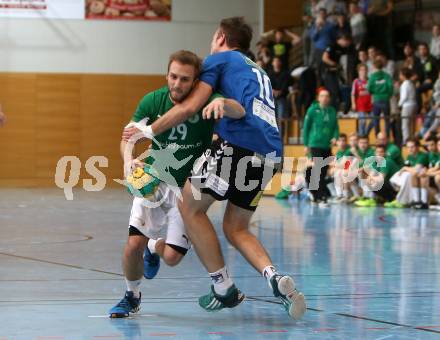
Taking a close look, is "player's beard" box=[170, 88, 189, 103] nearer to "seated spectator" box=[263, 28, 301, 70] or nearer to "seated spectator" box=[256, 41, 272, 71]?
"seated spectator" box=[256, 41, 272, 71]

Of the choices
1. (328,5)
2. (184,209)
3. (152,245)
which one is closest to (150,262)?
(152,245)

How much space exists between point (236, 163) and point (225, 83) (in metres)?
0.54

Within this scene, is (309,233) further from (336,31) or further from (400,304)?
(336,31)

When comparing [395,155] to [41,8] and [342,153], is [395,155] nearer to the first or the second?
[342,153]

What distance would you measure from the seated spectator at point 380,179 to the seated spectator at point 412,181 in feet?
0.76

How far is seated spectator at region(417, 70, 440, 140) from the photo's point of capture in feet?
67.4

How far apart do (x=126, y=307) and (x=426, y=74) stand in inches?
649

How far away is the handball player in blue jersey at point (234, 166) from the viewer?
260 inches

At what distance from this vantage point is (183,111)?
6359mm

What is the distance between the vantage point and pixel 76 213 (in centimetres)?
1662

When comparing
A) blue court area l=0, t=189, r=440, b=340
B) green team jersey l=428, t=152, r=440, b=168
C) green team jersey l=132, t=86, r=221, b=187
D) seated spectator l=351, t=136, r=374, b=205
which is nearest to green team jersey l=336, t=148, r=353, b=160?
seated spectator l=351, t=136, r=374, b=205

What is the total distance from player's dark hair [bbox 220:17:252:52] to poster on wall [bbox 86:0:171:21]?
2226 cm

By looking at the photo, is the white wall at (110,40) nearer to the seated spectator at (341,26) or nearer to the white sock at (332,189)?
the seated spectator at (341,26)

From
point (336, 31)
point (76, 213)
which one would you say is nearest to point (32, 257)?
point (76, 213)
